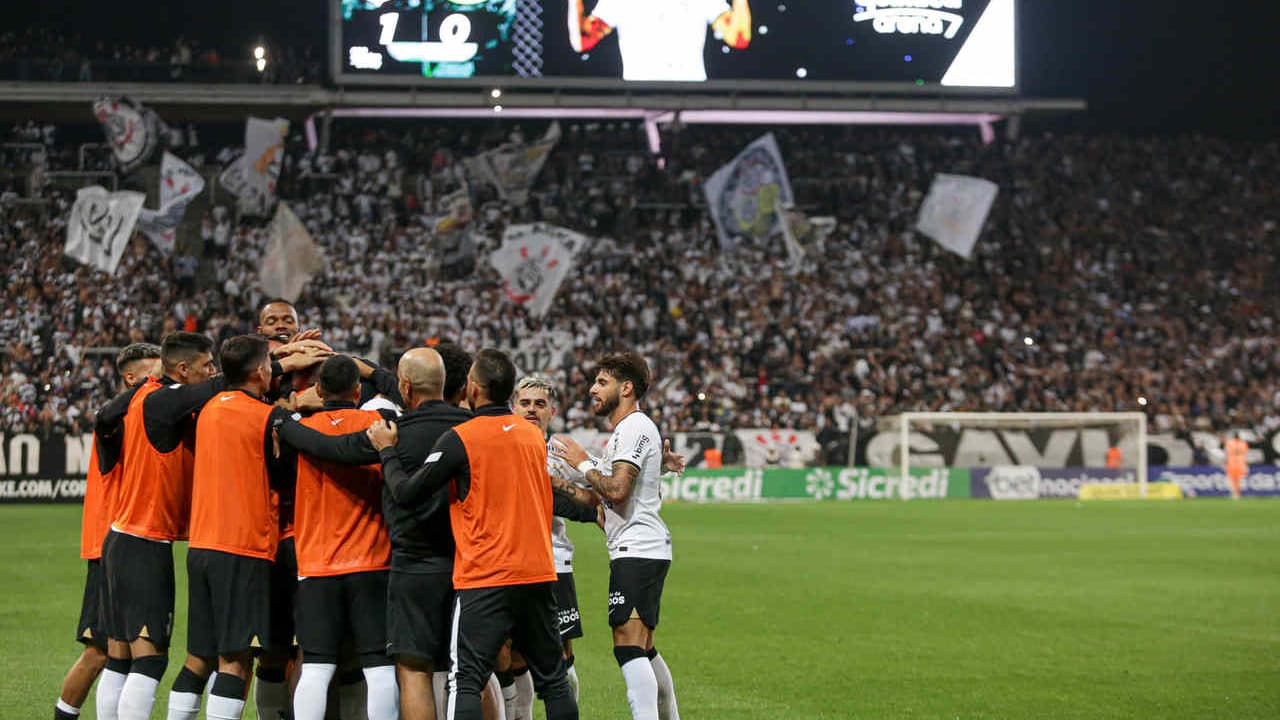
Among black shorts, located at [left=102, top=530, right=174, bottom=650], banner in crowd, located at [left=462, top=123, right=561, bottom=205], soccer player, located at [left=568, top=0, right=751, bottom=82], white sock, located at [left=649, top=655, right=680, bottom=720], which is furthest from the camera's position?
banner in crowd, located at [left=462, top=123, right=561, bottom=205]

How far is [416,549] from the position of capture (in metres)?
6.90

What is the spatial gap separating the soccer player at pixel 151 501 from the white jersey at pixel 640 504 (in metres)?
1.77

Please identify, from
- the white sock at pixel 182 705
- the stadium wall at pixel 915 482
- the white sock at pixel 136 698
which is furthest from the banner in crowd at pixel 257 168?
the white sock at pixel 182 705

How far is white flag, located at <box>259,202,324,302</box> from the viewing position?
37062 mm

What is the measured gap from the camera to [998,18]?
140 feet

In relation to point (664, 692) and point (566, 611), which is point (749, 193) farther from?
point (566, 611)

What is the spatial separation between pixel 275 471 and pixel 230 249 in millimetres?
36633

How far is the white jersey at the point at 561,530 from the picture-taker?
27.6 ft

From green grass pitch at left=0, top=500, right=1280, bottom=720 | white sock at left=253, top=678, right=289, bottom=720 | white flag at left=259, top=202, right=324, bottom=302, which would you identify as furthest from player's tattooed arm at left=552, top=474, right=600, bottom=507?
white flag at left=259, top=202, right=324, bottom=302

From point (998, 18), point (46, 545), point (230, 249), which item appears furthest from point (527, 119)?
point (46, 545)

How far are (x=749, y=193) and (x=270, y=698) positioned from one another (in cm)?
3559

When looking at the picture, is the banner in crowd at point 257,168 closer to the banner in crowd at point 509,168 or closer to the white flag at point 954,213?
the banner in crowd at point 509,168

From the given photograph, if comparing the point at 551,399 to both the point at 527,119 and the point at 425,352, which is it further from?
the point at 527,119

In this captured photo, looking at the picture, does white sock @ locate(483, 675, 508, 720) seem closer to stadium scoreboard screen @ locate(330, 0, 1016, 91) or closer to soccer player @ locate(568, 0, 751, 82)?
stadium scoreboard screen @ locate(330, 0, 1016, 91)
